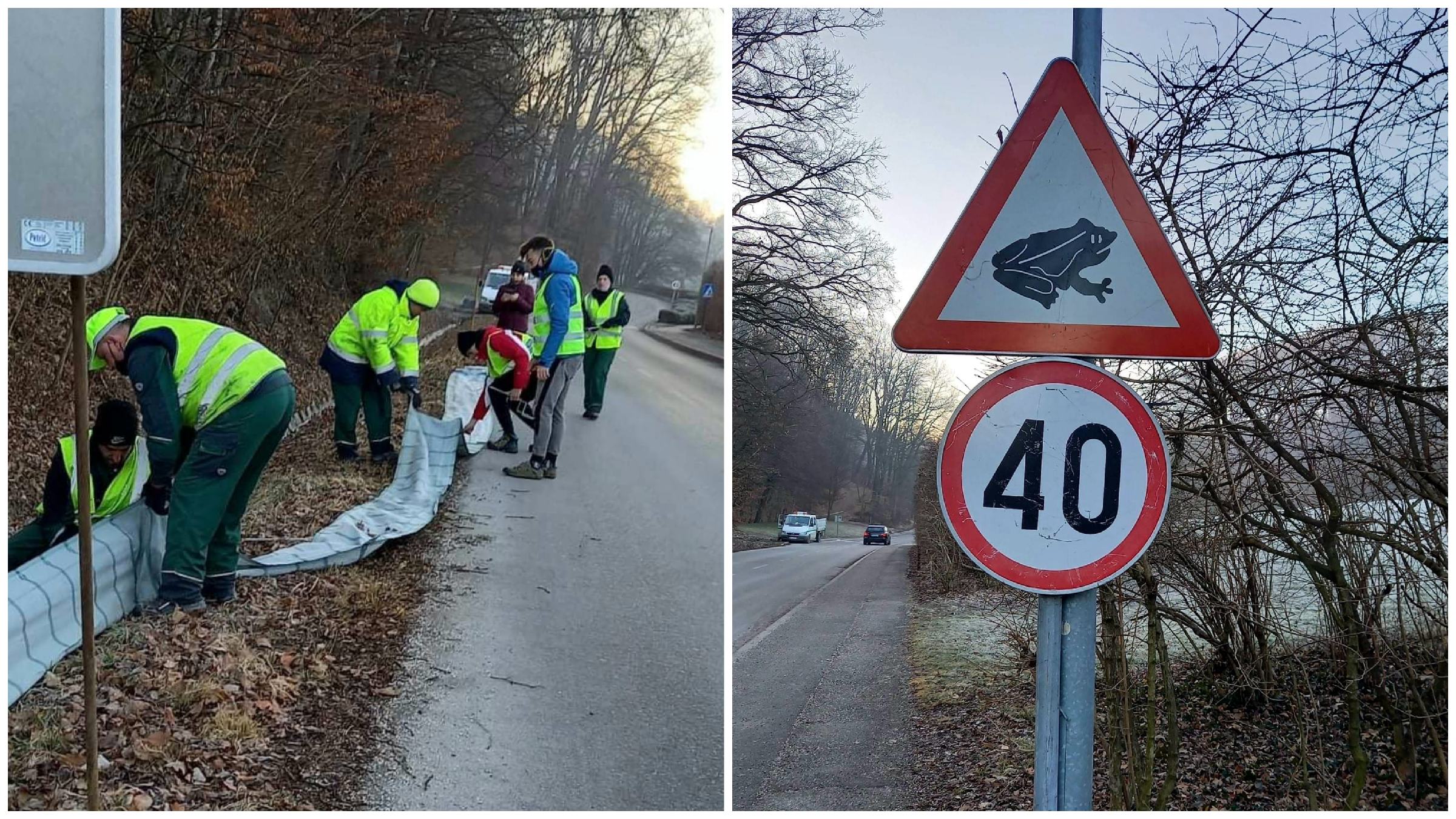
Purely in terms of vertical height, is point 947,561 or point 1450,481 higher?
point 1450,481

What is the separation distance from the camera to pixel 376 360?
6.64 m

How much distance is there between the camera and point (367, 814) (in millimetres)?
3195

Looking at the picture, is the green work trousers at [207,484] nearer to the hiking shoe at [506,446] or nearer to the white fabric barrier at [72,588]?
the white fabric barrier at [72,588]

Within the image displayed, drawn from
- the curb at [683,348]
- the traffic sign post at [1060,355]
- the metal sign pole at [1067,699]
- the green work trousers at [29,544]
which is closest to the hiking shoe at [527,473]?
the curb at [683,348]

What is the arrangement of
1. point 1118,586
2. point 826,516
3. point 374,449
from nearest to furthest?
point 1118,586 → point 374,449 → point 826,516

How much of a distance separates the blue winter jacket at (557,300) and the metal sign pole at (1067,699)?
5.07 metres

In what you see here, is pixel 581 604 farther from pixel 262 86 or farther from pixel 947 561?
pixel 262 86

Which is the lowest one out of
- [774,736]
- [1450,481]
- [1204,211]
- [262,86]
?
[774,736]

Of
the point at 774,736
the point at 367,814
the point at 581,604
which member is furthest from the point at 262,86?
the point at 774,736


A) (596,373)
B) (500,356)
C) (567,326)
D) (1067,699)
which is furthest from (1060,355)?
(596,373)

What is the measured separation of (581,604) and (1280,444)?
339 centimetres

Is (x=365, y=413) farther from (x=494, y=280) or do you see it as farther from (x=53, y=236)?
(x=53, y=236)

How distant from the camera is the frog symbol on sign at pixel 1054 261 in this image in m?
2.01

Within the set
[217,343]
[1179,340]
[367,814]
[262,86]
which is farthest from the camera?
[262,86]
